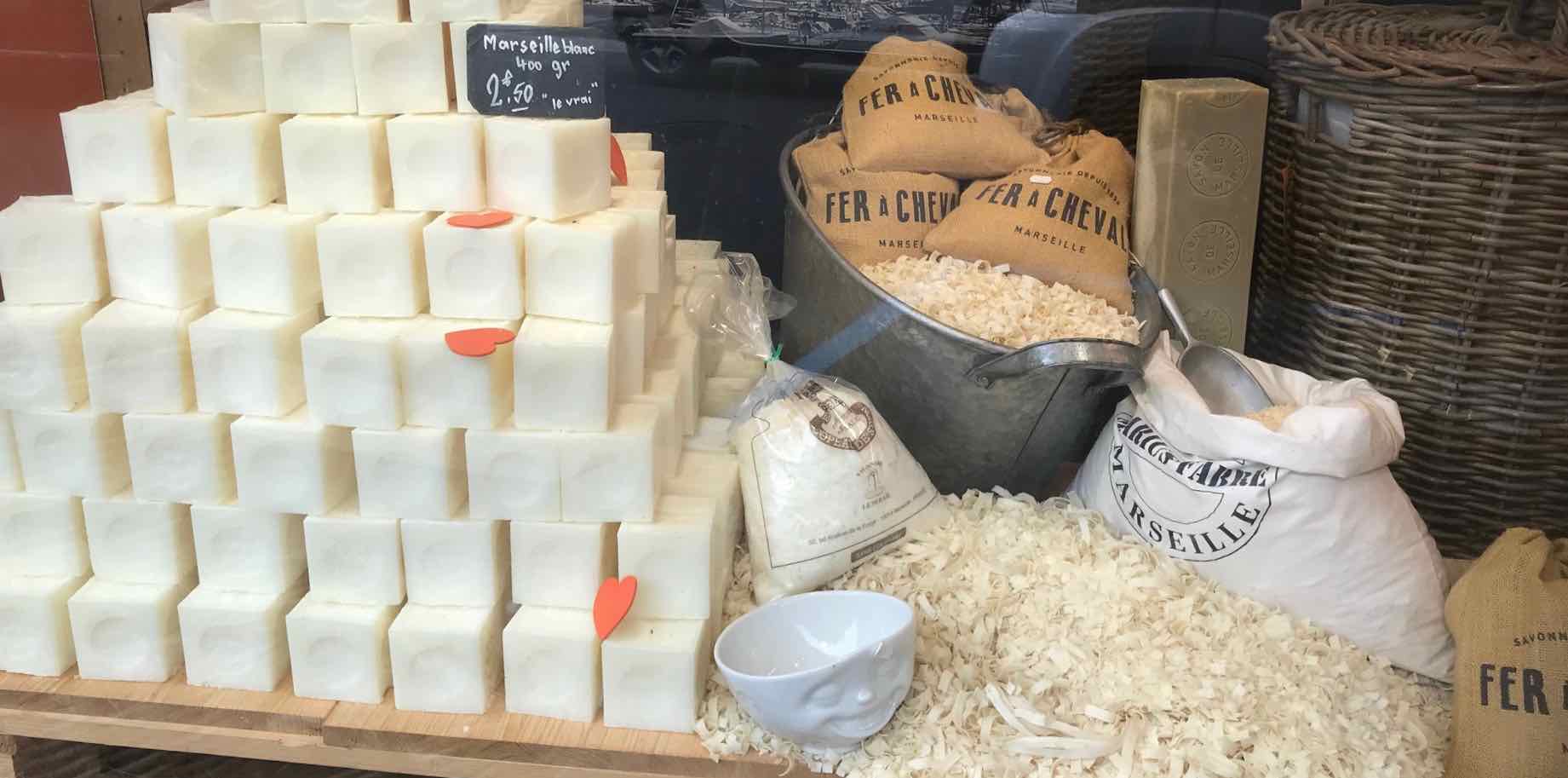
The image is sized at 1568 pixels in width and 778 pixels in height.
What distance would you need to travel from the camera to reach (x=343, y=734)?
124cm

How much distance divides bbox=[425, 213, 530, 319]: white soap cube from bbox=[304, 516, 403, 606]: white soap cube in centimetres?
24

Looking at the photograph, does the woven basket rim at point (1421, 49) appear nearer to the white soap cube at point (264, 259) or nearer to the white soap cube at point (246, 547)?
the white soap cube at point (264, 259)

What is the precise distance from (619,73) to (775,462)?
0.53m

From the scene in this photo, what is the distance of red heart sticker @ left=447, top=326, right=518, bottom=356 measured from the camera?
3.81ft

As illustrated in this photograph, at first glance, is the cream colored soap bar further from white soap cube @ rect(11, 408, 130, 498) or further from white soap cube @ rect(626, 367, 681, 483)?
white soap cube @ rect(11, 408, 130, 498)

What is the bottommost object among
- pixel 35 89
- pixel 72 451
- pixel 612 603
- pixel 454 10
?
pixel 612 603

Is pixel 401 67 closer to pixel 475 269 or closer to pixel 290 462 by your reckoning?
pixel 475 269

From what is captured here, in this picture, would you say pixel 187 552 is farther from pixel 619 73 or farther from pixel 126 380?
pixel 619 73

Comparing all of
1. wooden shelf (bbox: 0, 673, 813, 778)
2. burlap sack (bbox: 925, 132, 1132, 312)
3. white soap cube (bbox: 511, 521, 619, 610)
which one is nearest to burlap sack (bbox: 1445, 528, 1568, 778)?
burlap sack (bbox: 925, 132, 1132, 312)

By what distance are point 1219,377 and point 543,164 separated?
0.87 m

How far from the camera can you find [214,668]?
1.29 metres

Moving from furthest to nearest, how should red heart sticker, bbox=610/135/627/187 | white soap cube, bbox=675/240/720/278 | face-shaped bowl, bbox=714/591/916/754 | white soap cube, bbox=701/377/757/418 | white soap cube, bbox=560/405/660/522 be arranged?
1. white soap cube, bbox=675/240/720/278
2. white soap cube, bbox=701/377/757/418
3. red heart sticker, bbox=610/135/627/187
4. white soap cube, bbox=560/405/660/522
5. face-shaped bowl, bbox=714/591/916/754

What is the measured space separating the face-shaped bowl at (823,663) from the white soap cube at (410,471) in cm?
32

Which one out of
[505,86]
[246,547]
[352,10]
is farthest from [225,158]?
[246,547]
